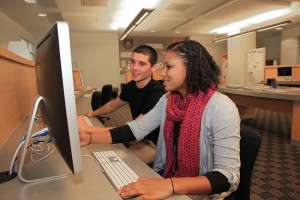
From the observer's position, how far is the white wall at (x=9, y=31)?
219 inches

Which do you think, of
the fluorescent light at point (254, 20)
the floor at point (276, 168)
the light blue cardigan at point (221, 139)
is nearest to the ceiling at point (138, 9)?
the fluorescent light at point (254, 20)

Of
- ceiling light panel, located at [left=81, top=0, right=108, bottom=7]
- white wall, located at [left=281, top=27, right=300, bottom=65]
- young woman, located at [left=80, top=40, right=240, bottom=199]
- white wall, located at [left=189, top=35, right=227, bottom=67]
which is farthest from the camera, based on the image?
white wall, located at [left=189, top=35, right=227, bottom=67]

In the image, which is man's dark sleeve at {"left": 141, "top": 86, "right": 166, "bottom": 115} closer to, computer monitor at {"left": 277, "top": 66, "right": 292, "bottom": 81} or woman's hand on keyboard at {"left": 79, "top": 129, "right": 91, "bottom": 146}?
woman's hand on keyboard at {"left": 79, "top": 129, "right": 91, "bottom": 146}

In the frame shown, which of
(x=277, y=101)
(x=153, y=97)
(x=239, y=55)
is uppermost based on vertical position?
(x=239, y=55)

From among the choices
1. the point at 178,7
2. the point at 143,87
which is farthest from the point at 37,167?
the point at 178,7

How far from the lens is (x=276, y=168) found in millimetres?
2607

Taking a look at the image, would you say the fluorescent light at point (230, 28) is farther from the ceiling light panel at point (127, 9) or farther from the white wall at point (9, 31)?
the white wall at point (9, 31)

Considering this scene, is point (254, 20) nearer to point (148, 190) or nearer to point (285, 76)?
point (285, 76)

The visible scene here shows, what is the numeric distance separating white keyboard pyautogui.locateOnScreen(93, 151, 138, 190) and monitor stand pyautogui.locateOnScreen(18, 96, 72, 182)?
0.15 meters

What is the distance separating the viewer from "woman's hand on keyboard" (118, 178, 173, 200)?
0.69 m

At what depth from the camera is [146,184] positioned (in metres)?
Answer: 0.72

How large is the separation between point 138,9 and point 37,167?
5.50m

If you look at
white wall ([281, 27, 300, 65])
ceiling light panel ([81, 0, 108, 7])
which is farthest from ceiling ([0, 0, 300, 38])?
white wall ([281, 27, 300, 65])

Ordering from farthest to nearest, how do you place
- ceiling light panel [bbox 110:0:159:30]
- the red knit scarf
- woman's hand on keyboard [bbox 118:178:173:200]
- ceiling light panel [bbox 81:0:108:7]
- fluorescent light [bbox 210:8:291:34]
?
1. fluorescent light [bbox 210:8:291:34]
2. ceiling light panel [bbox 110:0:159:30]
3. ceiling light panel [bbox 81:0:108:7]
4. the red knit scarf
5. woman's hand on keyboard [bbox 118:178:173:200]
